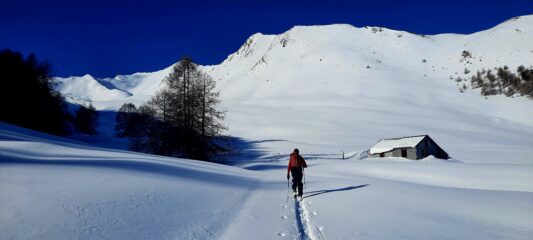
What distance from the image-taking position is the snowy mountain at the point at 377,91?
2729 inches

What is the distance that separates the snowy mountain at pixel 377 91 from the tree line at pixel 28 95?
28.0 metres

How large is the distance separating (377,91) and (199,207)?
106281mm

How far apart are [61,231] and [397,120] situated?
81.0 m

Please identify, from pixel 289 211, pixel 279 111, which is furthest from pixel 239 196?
pixel 279 111

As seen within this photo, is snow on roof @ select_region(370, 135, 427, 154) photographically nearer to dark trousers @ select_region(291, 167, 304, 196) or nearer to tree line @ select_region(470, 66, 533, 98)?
dark trousers @ select_region(291, 167, 304, 196)

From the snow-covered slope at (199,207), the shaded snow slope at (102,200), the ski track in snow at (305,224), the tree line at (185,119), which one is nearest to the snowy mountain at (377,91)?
the tree line at (185,119)

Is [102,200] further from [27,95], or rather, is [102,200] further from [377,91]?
[377,91]

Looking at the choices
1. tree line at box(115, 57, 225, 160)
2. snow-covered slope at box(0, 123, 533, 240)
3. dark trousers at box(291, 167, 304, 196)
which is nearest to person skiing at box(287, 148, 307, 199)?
dark trousers at box(291, 167, 304, 196)

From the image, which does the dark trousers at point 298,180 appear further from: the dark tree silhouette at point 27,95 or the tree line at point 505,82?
the tree line at point 505,82

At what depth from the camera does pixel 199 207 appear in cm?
998

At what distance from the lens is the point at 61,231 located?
6.63 metres

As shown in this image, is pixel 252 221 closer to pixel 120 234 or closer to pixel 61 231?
pixel 120 234

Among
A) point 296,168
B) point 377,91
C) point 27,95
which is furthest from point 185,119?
point 377,91

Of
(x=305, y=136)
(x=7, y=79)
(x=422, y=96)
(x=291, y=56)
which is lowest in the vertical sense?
(x=305, y=136)
